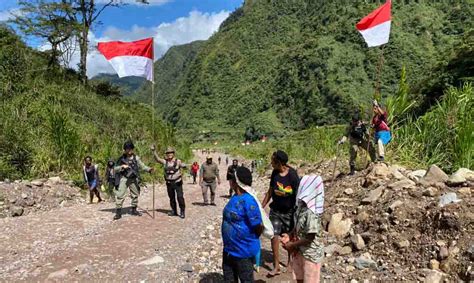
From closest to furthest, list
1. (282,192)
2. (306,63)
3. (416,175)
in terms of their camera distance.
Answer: (282,192) < (416,175) < (306,63)

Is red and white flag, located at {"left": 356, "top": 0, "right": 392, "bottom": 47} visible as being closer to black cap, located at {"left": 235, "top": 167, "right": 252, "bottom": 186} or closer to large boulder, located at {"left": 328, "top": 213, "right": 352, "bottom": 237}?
large boulder, located at {"left": 328, "top": 213, "right": 352, "bottom": 237}

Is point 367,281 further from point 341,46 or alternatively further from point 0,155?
point 341,46

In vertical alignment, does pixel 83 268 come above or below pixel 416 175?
below

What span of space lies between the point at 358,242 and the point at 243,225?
11.6ft

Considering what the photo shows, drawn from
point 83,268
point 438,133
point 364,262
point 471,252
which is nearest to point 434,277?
point 471,252

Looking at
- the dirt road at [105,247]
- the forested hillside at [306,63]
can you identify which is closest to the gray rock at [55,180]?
the dirt road at [105,247]

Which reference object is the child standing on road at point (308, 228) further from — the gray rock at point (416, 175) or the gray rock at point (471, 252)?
the gray rock at point (416, 175)

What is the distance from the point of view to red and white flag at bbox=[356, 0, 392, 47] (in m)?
9.41

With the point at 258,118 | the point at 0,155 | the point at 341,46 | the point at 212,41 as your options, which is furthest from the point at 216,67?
the point at 0,155

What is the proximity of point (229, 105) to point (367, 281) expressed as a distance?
136104 mm

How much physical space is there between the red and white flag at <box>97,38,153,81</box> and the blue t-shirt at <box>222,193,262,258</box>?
6.20 m

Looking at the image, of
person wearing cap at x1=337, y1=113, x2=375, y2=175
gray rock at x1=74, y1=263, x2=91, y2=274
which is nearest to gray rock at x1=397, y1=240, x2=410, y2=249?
person wearing cap at x1=337, y1=113, x2=375, y2=175

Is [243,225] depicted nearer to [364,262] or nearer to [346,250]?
[364,262]

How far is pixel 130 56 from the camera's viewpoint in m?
9.95
